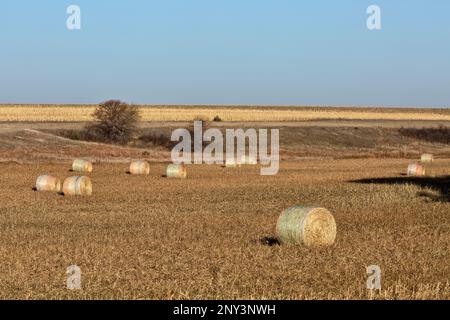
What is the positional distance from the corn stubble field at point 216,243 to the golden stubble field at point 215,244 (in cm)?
3

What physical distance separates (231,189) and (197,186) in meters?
2.09

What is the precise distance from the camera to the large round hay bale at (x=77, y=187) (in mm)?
29859

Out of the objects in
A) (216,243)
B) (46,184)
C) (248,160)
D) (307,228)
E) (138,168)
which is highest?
(307,228)

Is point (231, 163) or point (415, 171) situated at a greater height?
point (415, 171)

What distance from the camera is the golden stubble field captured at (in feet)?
41.6

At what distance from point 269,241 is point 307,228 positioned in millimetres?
1369

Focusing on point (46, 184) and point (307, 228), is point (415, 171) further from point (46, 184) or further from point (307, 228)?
point (307, 228)

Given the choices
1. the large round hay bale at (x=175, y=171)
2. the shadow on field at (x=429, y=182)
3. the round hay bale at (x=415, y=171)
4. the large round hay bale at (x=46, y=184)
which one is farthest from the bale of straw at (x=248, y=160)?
the large round hay bale at (x=46, y=184)

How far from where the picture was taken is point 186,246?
17203 mm

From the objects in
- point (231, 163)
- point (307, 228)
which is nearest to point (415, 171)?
point (231, 163)

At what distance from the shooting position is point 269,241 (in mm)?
18219

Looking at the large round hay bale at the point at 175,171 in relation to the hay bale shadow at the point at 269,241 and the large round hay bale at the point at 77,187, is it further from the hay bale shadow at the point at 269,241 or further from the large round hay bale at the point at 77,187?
the hay bale shadow at the point at 269,241

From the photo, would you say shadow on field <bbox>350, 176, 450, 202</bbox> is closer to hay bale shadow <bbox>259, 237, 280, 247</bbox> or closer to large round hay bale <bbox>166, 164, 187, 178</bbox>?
large round hay bale <bbox>166, 164, 187, 178</bbox>

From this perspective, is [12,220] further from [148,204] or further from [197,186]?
[197,186]
